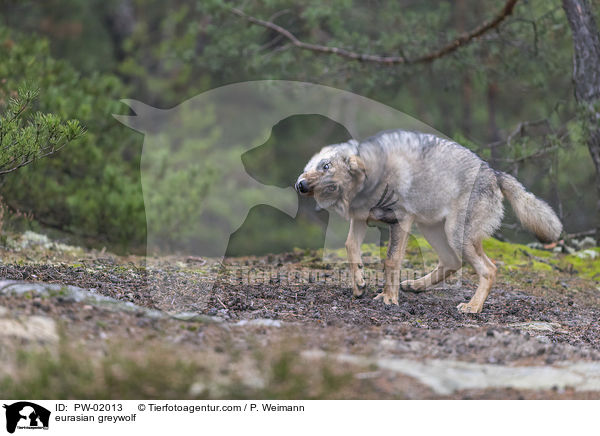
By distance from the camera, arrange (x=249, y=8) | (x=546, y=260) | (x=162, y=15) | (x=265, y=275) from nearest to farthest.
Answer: (x=265, y=275)
(x=546, y=260)
(x=249, y=8)
(x=162, y=15)

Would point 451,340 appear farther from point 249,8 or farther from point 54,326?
point 249,8

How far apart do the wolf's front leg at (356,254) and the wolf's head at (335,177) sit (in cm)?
21

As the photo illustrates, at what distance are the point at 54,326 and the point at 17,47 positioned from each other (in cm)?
673

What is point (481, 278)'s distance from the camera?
235 inches

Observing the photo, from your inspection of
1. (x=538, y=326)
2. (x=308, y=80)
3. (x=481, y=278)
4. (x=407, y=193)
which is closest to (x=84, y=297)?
(x=407, y=193)

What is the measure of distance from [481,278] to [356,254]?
117 cm

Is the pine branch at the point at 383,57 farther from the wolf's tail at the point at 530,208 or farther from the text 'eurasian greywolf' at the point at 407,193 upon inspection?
the text 'eurasian greywolf' at the point at 407,193

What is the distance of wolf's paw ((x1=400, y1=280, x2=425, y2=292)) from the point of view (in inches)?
254

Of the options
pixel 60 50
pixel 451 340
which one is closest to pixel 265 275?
pixel 451 340

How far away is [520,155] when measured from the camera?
8.12m

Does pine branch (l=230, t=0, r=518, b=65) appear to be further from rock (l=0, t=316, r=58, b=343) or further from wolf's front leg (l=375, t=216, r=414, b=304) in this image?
rock (l=0, t=316, r=58, b=343)

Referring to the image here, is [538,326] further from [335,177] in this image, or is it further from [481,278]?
[335,177]

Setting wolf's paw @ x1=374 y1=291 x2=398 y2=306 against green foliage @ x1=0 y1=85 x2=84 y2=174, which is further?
wolf's paw @ x1=374 y1=291 x2=398 y2=306

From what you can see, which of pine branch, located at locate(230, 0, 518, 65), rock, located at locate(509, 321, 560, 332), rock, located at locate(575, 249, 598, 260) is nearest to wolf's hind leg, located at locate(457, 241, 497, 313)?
rock, located at locate(509, 321, 560, 332)
